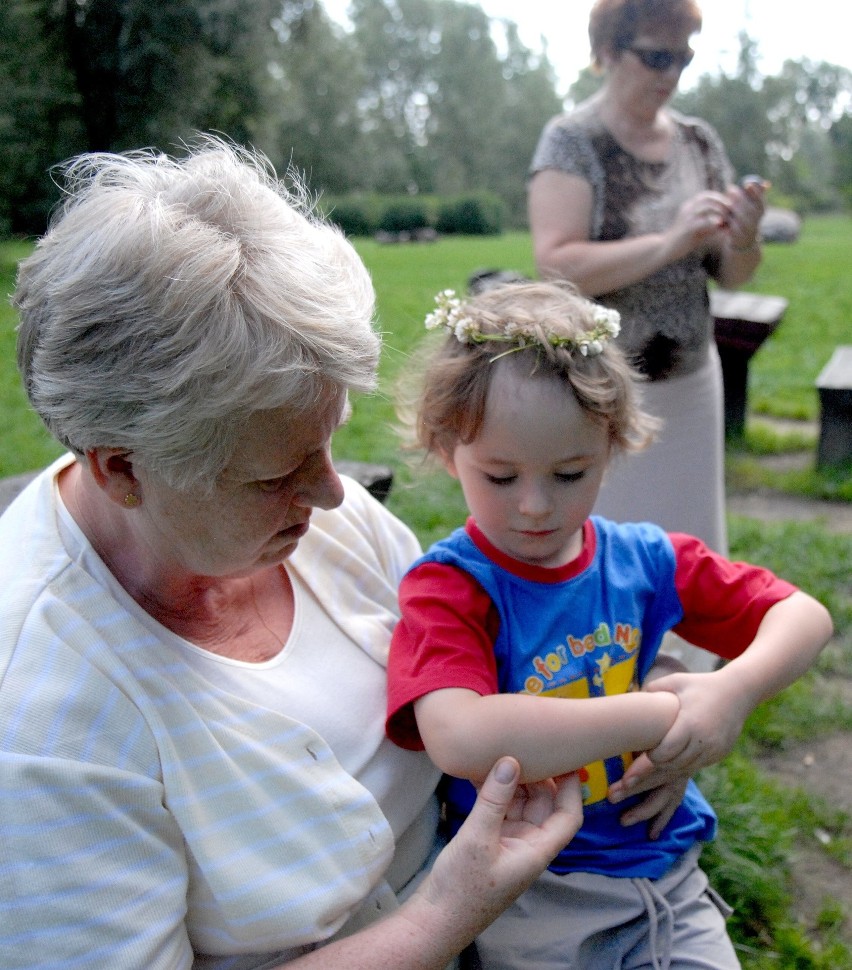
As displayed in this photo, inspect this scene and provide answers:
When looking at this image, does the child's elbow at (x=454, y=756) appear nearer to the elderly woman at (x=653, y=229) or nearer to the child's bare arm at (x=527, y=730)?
the child's bare arm at (x=527, y=730)

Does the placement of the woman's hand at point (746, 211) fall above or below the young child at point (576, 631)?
above

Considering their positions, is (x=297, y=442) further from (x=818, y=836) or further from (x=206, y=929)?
(x=818, y=836)

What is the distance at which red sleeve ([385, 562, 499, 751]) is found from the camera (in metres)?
1.53

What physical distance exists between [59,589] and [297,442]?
0.37m

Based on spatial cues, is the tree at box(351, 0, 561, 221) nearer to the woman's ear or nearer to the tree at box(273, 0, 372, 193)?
the tree at box(273, 0, 372, 193)

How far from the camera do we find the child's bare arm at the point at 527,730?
1463 mm

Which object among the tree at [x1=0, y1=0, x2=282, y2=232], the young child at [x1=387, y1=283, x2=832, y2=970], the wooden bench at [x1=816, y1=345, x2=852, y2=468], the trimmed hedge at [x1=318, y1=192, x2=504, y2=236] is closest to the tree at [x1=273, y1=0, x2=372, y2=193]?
the trimmed hedge at [x1=318, y1=192, x2=504, y2=236]

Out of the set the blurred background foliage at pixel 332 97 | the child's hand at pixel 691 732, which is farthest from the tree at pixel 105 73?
the child's hand at pixel 691 732

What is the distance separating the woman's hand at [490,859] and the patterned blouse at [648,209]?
66.1 inches

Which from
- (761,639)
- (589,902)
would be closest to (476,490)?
(761,639)

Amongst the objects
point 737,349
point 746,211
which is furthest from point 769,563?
point 737,349

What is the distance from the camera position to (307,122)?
2402 centimetres

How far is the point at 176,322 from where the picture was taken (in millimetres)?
1241

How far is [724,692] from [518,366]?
63 cm
